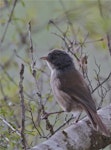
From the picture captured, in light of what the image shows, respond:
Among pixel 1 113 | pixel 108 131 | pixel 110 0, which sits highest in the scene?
pixel 110 0

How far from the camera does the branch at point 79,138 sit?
445cm

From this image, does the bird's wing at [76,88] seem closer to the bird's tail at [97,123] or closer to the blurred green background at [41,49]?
the blurred green background at [41,49]

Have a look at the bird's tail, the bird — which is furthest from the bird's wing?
the bird's tail

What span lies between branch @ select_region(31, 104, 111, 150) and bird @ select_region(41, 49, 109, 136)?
0.24m

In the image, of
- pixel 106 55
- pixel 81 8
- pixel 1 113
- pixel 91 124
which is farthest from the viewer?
pixel 106 55

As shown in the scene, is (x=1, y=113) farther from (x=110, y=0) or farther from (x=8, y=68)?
(x=8, y=68)

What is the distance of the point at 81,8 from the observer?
15.9 feet

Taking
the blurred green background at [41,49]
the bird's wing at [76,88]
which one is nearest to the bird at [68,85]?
the bird's wing at [76,88]

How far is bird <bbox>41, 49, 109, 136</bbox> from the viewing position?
19.1 ft

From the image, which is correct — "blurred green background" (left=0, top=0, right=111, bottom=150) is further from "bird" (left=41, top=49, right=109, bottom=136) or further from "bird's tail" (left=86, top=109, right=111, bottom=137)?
"bird's tail" (left=86, top=109, right=111, bottom=137)

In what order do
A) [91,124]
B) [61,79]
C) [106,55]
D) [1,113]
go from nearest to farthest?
[91,124] < [1,113] < [61,79] < [106,55]

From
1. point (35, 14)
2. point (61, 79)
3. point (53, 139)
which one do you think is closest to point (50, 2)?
point (35, 14)

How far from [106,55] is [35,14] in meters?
1.47

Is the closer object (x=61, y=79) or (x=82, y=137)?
(x=82, y=137)
